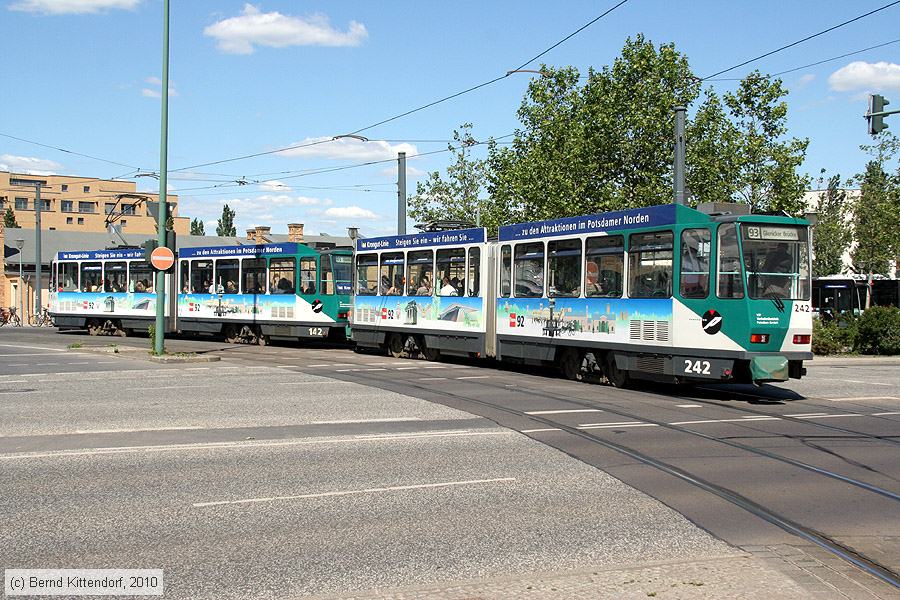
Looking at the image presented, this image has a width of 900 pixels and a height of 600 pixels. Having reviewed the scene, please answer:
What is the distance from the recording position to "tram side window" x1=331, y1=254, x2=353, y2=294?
29.9 metres

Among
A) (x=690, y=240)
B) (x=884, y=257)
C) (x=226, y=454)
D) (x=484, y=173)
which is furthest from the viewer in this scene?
(x=884, y=257)

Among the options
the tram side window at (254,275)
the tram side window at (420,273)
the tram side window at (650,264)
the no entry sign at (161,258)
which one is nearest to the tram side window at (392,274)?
the tram side window at (420,273)

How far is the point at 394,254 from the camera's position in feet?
86.1

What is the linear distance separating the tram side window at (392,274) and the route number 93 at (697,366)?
1105 centimetres

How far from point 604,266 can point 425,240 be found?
746 centimetres

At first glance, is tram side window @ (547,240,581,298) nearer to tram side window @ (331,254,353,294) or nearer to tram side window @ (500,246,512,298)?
tram side window @ (500,246,512,298)

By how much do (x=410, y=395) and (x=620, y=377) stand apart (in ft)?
14.2

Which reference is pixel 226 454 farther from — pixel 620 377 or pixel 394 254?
pixel 394 254

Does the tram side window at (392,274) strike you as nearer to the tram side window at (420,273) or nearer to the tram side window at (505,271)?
the tram side window at (420,273)

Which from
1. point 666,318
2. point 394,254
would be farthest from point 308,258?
point 666,318

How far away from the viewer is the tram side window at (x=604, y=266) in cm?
1784

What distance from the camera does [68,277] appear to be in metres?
40.5

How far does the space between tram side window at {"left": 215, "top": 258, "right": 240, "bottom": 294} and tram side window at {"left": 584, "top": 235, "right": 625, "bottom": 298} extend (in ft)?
55.7

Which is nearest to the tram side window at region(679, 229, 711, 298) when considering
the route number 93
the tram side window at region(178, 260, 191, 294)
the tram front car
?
the tram front car
